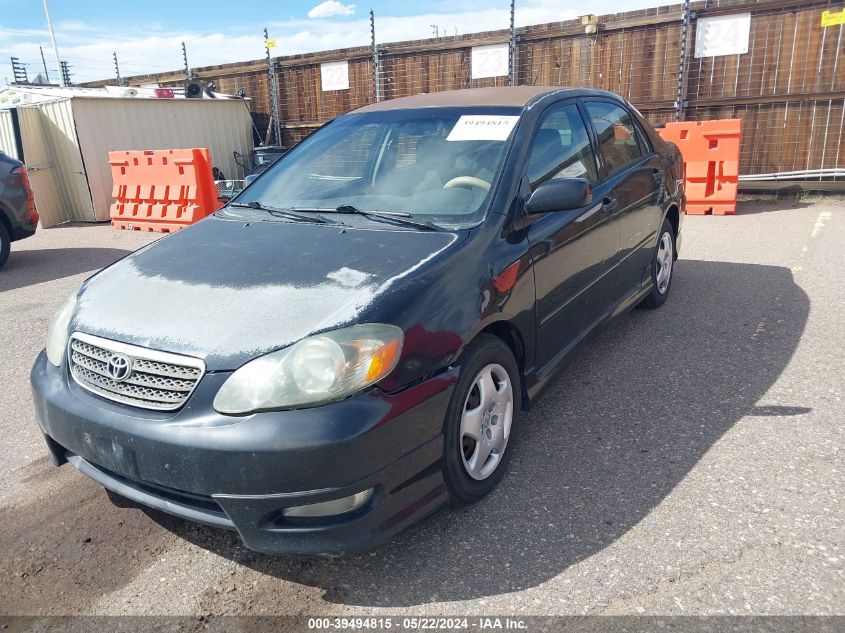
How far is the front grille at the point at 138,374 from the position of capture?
2256 mm

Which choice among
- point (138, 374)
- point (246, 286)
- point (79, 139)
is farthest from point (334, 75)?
point (138, 374)

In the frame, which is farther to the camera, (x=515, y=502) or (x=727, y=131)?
(x=727, y=131)

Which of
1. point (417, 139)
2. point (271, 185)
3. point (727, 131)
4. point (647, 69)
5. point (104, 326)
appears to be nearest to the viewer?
point (104, 326)

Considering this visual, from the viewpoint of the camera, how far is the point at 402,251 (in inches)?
108

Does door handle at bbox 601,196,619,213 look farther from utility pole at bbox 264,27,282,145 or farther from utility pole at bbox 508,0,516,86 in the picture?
utility pole at bbox 264,27,282,145

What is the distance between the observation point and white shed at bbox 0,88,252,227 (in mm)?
11320

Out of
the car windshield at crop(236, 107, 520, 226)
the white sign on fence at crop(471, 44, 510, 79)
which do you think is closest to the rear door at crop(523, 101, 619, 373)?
the car windshield at crop(236, 107, 520, 226)

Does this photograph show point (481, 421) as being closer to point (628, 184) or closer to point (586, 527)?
point (586, 527)

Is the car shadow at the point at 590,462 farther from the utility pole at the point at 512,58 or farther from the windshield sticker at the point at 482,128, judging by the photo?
the utility pole at the point at 512,58

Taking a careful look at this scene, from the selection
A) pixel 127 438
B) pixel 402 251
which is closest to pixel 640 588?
pixel 402 251

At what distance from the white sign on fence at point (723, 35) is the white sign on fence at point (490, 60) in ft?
10.9

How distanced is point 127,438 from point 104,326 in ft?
1.67

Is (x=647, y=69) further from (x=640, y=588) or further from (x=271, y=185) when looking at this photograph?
(x=640, y=588)

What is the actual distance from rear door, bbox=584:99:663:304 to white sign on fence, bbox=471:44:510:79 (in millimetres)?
8045
